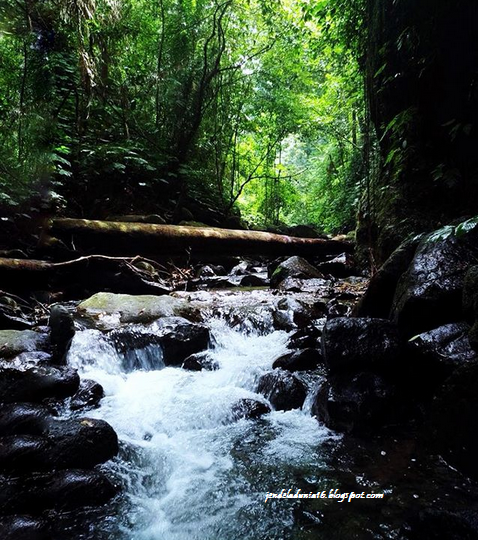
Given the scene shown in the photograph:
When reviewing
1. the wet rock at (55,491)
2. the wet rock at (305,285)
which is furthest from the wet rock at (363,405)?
the wet rock at (305,285)

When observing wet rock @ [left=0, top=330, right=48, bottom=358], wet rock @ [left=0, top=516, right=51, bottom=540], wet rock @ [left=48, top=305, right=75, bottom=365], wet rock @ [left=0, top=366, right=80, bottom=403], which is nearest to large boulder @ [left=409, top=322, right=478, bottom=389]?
wet rock @ [left=0, top=516, right=51, bottom=540]

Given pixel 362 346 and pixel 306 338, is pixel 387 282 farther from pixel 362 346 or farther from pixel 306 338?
pixel 362 346

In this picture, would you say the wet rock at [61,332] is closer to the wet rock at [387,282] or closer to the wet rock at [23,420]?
the wet rock at [23,420]

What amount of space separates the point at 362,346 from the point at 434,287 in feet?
3.52

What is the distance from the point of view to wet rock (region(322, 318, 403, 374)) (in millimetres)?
3537

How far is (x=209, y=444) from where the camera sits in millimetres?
3338

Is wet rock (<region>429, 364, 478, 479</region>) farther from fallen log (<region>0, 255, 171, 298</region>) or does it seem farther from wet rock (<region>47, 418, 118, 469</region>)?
fallen log (<region>0, 255, 171, 298</region>)

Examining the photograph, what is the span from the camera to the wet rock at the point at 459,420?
2500 mm

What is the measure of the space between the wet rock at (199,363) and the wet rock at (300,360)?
2.96 feet

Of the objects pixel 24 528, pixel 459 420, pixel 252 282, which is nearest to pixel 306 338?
pixel 459 420

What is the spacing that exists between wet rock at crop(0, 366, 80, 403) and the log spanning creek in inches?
0.5

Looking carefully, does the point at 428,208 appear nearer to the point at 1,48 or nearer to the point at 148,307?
the point at 148,307

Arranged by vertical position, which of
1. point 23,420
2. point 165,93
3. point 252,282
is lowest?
point 23,420

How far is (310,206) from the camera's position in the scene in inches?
939
